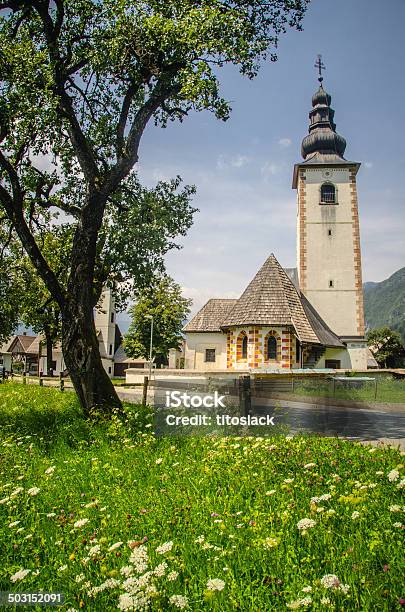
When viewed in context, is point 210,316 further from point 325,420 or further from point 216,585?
point 216,585

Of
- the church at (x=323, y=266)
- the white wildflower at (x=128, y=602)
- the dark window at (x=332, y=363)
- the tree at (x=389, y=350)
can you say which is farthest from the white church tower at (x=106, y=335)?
the white wildflower at (x=128, y=602)

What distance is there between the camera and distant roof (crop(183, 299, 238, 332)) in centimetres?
4081

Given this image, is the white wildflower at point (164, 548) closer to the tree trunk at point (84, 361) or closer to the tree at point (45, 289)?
the tree trunk at point (84, 361)

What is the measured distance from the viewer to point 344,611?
285 cm

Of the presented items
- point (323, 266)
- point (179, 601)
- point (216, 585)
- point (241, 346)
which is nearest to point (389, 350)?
point (323, 266)

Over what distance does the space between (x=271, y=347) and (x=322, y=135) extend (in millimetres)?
23026

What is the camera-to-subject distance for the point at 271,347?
29.8 metres

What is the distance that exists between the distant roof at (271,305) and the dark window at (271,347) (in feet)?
3.31

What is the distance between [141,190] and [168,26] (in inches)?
212

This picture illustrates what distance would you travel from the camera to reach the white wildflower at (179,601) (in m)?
2.91

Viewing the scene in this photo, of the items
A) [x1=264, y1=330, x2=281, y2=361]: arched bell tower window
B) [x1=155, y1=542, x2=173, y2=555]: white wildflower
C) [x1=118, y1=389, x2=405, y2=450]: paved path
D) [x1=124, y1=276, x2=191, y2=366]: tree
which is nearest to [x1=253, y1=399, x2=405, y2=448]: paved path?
[x1=118, y1=389, x2=405, y2=450]: paved path

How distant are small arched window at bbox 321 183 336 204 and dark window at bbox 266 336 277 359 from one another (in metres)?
16.8

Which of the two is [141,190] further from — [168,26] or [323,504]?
[323,504]

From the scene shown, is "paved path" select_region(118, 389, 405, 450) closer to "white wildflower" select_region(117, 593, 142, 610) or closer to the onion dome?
"white wildflower" select_region(117, 593, 142, 610)
